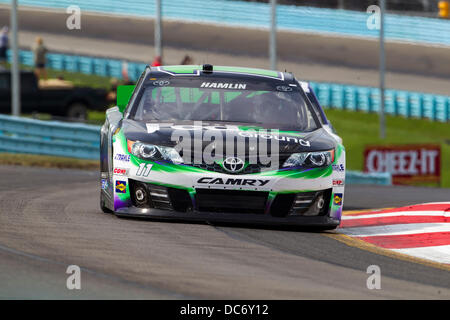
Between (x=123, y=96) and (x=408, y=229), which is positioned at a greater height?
(x=123, y=96)

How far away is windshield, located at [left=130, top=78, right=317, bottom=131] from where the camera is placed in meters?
10.4

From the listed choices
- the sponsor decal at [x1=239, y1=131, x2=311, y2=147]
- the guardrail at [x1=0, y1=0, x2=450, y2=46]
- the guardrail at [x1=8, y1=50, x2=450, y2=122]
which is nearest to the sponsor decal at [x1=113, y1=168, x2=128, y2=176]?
the sponsor decal at [x1=239, y1=131, x2=311, y2=147]

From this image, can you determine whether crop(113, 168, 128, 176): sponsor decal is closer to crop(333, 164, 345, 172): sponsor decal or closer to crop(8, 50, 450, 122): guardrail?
crop(333, 164, 345, 172): sponsor decal

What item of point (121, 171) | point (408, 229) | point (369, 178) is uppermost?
point (121, 171)

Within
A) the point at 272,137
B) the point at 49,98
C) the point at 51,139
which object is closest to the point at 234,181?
the point at 272,137

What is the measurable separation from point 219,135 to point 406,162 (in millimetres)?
17163

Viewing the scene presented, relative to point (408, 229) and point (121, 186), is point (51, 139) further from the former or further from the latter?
point (121, 186)

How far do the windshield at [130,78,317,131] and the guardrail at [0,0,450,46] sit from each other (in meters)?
40.8

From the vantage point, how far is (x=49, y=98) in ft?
99.1

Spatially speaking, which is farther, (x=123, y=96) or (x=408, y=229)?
(x=123, y=96)

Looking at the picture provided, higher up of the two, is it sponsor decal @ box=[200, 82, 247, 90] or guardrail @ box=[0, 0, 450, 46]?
sponsor decal @ box=[200, 82, 247, 90]
